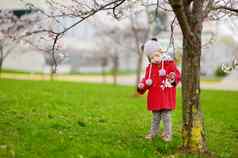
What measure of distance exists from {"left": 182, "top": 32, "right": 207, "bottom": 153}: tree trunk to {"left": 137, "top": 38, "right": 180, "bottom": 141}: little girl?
86cm

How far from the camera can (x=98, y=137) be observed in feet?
26.2

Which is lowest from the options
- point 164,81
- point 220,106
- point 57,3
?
point 220,106

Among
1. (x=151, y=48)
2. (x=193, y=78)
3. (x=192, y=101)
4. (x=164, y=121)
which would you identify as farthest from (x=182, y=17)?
(x=164, y=121)

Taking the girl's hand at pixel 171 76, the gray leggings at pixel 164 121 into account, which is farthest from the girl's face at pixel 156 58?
the gray leggings at pixel 164 121

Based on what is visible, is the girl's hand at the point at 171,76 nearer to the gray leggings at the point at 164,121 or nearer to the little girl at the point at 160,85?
the little girl at the point at 160,85

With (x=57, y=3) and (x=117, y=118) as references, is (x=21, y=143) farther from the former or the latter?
(x=117, y=118)

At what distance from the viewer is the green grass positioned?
22.6 ft

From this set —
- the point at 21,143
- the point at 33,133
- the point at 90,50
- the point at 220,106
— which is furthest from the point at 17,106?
the point at 90,50

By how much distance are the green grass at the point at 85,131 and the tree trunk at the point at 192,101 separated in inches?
14.9

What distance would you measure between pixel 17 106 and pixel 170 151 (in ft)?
15.0

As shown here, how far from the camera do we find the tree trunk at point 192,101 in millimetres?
6996

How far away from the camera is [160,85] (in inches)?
316

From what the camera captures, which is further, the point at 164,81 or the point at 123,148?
the point at 164,81

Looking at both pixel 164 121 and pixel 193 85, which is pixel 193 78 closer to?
pixel 193 85
